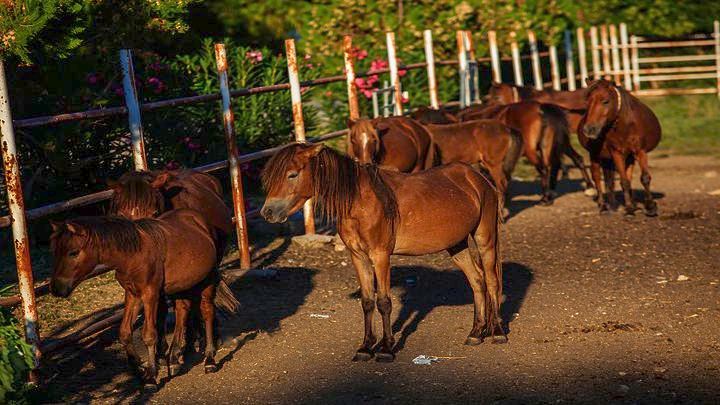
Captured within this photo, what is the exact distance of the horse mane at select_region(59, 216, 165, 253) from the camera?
654 centimetres

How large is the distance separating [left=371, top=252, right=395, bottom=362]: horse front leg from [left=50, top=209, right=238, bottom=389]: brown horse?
1084 mm

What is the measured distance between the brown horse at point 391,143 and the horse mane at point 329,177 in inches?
157

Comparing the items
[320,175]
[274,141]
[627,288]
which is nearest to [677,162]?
[274,141]

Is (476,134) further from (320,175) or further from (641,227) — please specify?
(320,175)

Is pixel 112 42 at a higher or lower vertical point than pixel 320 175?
higher

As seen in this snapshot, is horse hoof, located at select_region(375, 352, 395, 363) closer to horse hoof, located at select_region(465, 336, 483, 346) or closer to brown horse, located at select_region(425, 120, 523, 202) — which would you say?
horse hoof, located at select_region(465, 336, 483, 346)

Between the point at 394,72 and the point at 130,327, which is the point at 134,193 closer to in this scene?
the point at 130,327

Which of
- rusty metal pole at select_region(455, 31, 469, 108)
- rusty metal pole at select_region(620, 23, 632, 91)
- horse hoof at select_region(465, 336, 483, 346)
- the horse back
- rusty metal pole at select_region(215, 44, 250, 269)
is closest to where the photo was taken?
the horse back

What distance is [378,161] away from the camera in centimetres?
1231

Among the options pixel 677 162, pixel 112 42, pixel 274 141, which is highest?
pixel 112 42

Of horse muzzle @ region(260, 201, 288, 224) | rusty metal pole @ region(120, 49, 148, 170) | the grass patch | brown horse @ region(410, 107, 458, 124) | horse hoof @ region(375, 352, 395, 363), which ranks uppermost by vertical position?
rusty metal pole @ region(120, 49, 148, 170)

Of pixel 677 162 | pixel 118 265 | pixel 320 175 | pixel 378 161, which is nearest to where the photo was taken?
pixel 118 265

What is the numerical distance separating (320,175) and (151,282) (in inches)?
52.3

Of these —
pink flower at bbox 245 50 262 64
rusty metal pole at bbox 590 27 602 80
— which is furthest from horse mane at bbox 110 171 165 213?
rusty metal pole at bbox 590 27 602 80
